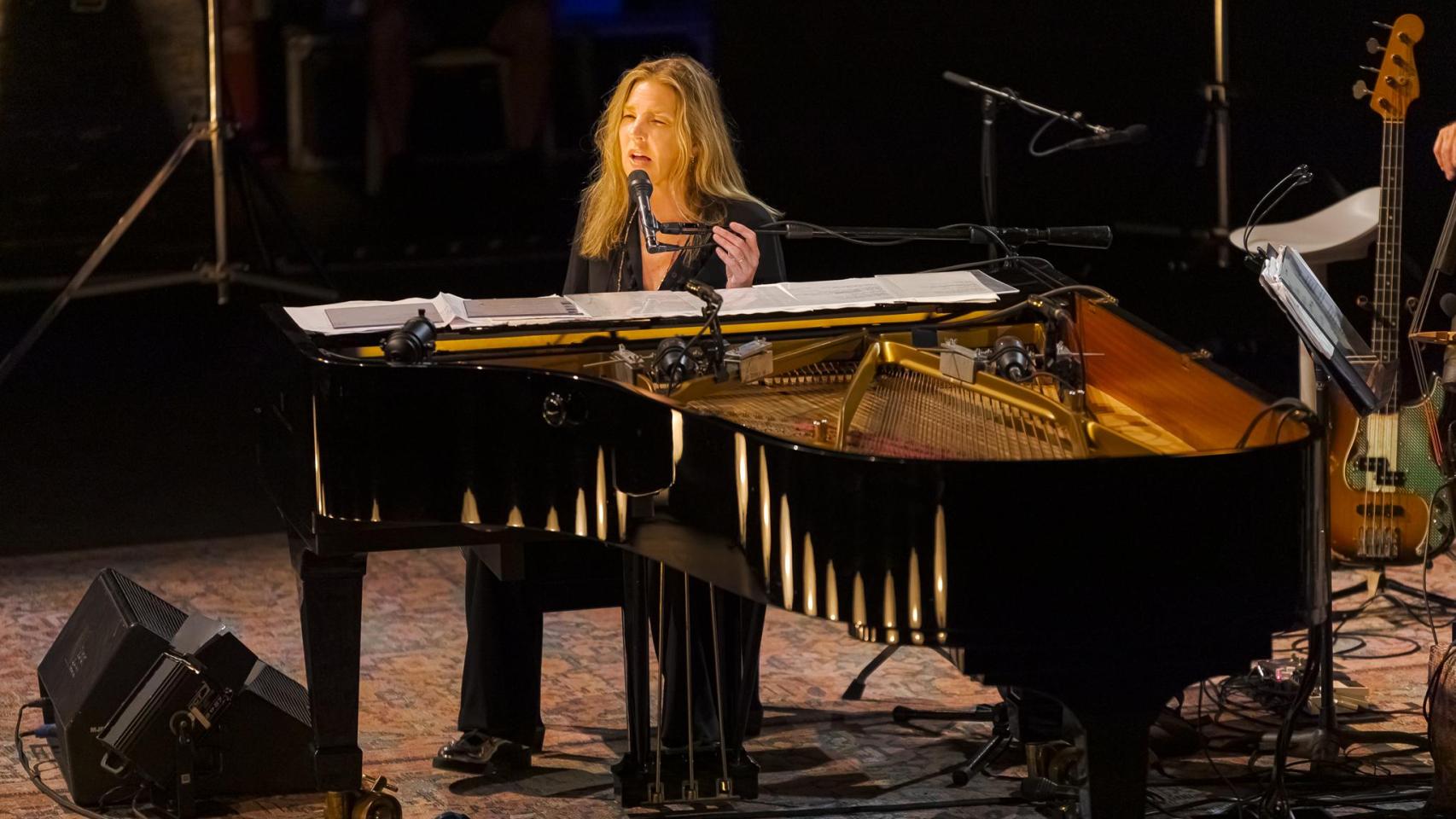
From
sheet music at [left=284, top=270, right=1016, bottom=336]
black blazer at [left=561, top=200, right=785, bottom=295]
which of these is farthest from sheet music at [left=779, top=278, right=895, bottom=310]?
black blazer at [left=561, top=200, right=785, bottom=295]

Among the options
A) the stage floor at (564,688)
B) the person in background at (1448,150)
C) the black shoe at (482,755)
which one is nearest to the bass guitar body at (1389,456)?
the person in background at (1448,150)

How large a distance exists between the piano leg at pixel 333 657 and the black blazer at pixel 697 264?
3.60 ft

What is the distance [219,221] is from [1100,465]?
3.98m

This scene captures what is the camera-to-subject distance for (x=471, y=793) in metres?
4.20

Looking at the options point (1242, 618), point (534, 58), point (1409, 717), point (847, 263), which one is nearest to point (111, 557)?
point (534, 58)

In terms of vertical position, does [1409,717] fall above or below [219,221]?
below

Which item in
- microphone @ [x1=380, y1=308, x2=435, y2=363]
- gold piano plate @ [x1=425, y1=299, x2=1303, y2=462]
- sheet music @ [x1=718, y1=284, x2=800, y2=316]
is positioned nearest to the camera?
gold piano plate @ [x1=425, y1=299, x2=1303, y2=462]

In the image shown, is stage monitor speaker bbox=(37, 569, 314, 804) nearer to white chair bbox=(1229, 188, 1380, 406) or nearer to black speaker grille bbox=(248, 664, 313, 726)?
black speaker grille bbox=(248, 664, 313, 726)

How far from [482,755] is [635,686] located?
22.3 inches

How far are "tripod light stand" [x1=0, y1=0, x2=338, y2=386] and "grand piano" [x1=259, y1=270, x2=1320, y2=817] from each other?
2294mm

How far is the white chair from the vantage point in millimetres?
5863

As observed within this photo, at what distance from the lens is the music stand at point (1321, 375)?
2980mm

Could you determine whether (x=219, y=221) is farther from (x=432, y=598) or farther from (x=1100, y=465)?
(x=1100, y=465)

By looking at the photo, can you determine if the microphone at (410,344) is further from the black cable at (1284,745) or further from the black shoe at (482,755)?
the black cable at (1284,745)
